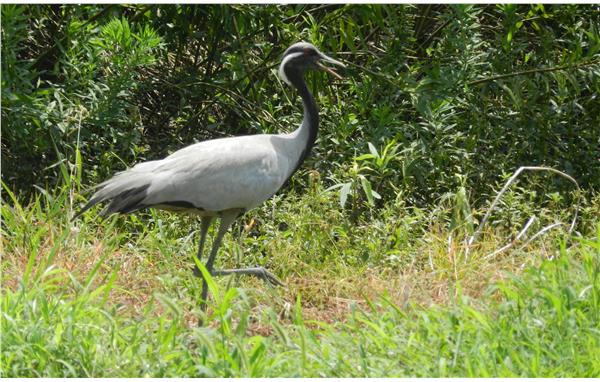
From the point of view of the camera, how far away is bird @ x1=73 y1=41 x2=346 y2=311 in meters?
6.08

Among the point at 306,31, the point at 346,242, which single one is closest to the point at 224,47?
the point at 306,31

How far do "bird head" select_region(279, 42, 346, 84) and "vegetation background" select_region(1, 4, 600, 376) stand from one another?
24.5 inches

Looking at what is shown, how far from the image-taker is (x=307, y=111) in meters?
6.81

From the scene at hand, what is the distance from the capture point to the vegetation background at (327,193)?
484cm

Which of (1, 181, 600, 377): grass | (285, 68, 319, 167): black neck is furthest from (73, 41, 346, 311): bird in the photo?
(1, 181, 600, 377): grass

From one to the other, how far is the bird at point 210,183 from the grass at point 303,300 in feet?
1.00

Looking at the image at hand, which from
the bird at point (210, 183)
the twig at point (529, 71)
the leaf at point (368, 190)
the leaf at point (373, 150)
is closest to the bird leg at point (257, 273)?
the bird at point (210, 183)

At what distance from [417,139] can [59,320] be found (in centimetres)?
343

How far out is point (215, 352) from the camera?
15.1 ft

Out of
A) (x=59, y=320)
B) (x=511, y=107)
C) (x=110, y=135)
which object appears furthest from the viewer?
(x=511, y=107)

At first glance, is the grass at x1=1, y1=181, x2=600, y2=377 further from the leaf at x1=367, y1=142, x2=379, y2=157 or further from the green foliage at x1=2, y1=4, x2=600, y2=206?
the green foliage at x1=2, y1=4, x2=600, y2=206

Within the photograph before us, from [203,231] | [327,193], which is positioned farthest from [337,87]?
[203,231]

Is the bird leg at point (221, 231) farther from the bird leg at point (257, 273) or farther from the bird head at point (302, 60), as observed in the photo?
the bird head at point (302, 60)

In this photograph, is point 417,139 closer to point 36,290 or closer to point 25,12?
point 25,12
